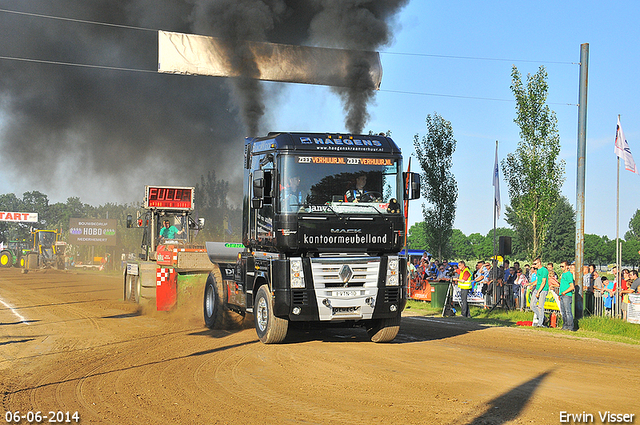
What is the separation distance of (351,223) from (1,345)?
22.0ft

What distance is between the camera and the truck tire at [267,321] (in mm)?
10477

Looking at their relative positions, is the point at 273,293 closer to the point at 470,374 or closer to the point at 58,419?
the point at 470,374

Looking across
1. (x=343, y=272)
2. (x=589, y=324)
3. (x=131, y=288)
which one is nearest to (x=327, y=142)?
(x=343, y=272)

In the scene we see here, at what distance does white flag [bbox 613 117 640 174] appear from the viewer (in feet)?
54.2

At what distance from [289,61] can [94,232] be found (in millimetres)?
49624

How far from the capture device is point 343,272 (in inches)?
403

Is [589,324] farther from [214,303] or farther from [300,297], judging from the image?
[214,303]

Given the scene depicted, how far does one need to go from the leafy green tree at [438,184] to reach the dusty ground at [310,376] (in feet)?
62.3

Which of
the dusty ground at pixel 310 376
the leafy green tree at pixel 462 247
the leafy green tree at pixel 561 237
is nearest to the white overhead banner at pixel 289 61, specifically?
the dusty ground at pixel 310 376

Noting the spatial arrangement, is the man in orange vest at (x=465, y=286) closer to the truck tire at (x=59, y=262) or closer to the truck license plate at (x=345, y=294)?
the truck license plate at (x=345, y=294)

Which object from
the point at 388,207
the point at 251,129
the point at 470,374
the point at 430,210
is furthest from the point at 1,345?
the point at 430,210

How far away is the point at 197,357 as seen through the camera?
31.8 feet

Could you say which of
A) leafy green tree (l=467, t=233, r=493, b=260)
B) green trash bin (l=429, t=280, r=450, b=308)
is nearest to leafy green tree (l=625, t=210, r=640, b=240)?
leafy green tree (l=467, t=233, r=493, b=260)

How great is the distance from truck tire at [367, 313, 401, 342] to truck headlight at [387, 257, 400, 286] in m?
0.80
